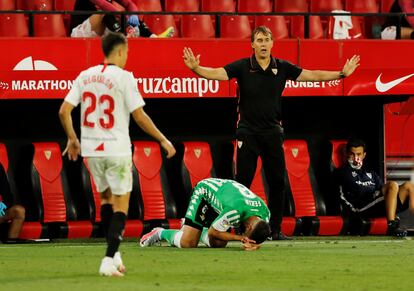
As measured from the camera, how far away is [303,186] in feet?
56.0

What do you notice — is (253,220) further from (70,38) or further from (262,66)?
(70,38)

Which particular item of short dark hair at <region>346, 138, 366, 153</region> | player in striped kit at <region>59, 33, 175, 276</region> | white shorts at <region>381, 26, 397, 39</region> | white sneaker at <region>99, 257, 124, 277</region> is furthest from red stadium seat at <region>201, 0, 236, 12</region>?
white sneaker at <region>99, 257, 124, 277</region>

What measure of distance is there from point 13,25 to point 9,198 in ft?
7.34

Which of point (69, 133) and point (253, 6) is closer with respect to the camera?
point (69, 133)

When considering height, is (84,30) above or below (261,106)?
above

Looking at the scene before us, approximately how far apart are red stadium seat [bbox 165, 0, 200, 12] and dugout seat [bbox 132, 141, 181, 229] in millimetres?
2122

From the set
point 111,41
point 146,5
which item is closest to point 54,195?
point 146,5

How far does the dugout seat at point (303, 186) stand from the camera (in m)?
16.7

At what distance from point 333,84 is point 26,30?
12.6ft

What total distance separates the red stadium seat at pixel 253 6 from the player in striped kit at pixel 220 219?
17.8 feet

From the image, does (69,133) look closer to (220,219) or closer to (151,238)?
(220,219)

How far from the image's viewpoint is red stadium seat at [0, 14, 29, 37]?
1589 centimetres

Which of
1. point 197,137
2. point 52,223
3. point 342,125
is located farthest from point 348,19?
point 52,223

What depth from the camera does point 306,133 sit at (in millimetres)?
17719
